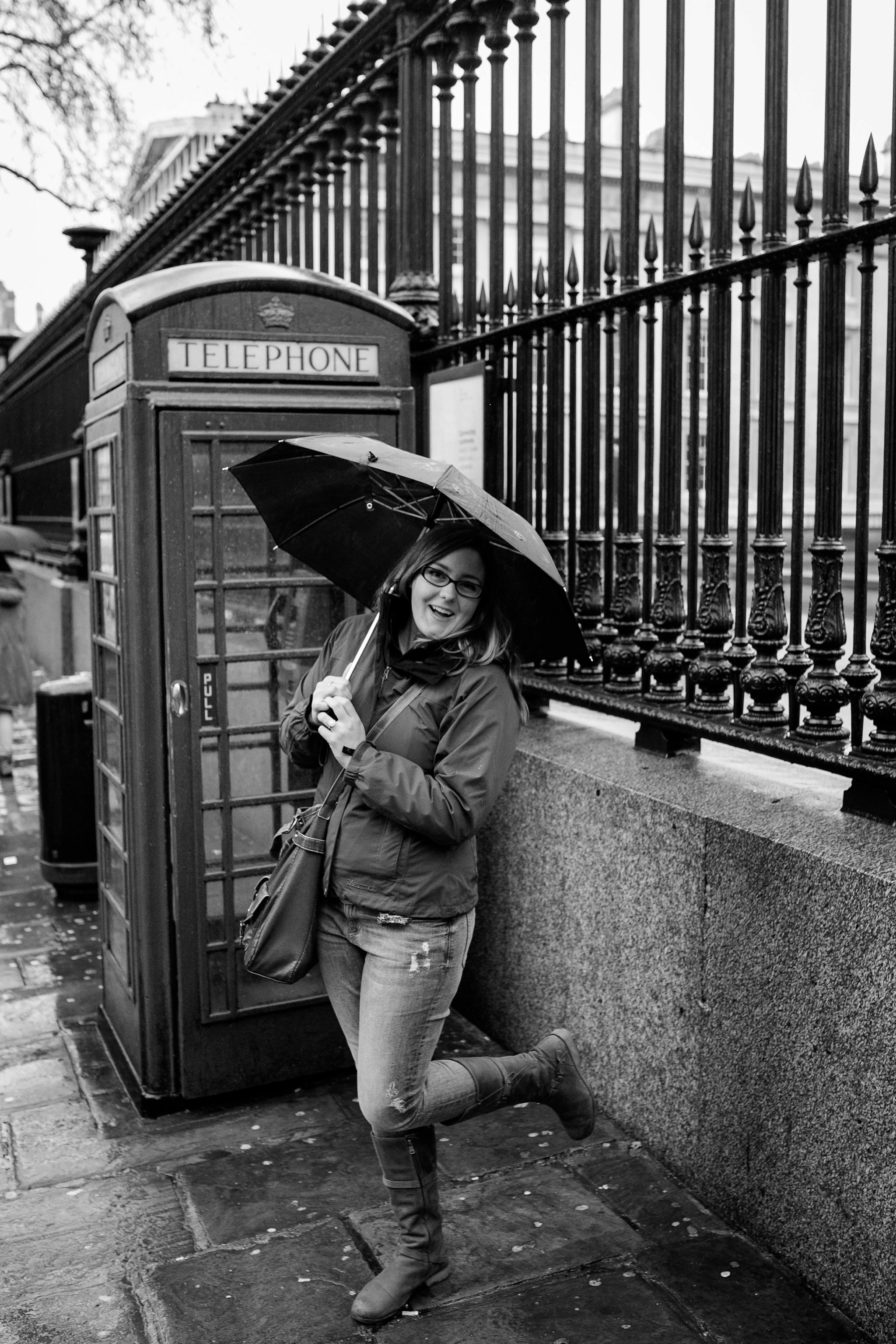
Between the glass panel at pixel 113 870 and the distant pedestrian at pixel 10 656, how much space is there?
5.12 meters

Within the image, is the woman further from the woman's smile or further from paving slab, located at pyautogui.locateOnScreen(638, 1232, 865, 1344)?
paving slab, located at pyautogui.locateOnScreen(638, 1232, 865, 1344)

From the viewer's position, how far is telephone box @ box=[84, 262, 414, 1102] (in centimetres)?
428

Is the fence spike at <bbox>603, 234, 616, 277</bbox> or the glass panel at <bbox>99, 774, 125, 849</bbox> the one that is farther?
the glass panel at <bbox>99, 774, 125, 849</bbox>

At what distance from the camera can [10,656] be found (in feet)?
33.1

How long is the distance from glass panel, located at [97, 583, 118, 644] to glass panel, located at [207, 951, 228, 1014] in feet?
3.71

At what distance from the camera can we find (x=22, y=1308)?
331 centimetres

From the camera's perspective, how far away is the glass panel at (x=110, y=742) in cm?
475

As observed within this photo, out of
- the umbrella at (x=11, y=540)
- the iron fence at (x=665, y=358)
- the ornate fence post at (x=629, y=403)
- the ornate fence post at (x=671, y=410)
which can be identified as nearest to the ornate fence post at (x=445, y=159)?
the iron fence at (x=665, y=358)

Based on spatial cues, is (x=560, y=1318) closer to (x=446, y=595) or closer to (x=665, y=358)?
(x=446, y=595)

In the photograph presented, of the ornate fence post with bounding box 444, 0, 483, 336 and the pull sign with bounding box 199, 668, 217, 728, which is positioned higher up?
the ornate fence post with bounding box 444, 0, 483, 336

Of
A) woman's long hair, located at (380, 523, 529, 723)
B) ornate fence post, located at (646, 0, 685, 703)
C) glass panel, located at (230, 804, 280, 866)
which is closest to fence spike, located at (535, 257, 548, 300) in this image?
ornate fence post, located at (646, 0, 685, 703)

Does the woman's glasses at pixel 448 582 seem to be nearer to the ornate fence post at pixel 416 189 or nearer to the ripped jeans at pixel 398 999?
the ripped jeans at pixel 398 999

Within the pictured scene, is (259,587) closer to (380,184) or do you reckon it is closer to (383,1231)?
(383,1231)

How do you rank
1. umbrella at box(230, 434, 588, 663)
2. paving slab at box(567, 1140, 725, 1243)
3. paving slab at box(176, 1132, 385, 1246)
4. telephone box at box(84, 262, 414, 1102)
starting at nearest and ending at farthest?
umbrella at box(230, 434, 588, 663), paving slab at box(567, 1140, 725, 1243), paving slab at box(176, 1132, 385, 1246), telephone box at box(84, 262, 414, 1102)
